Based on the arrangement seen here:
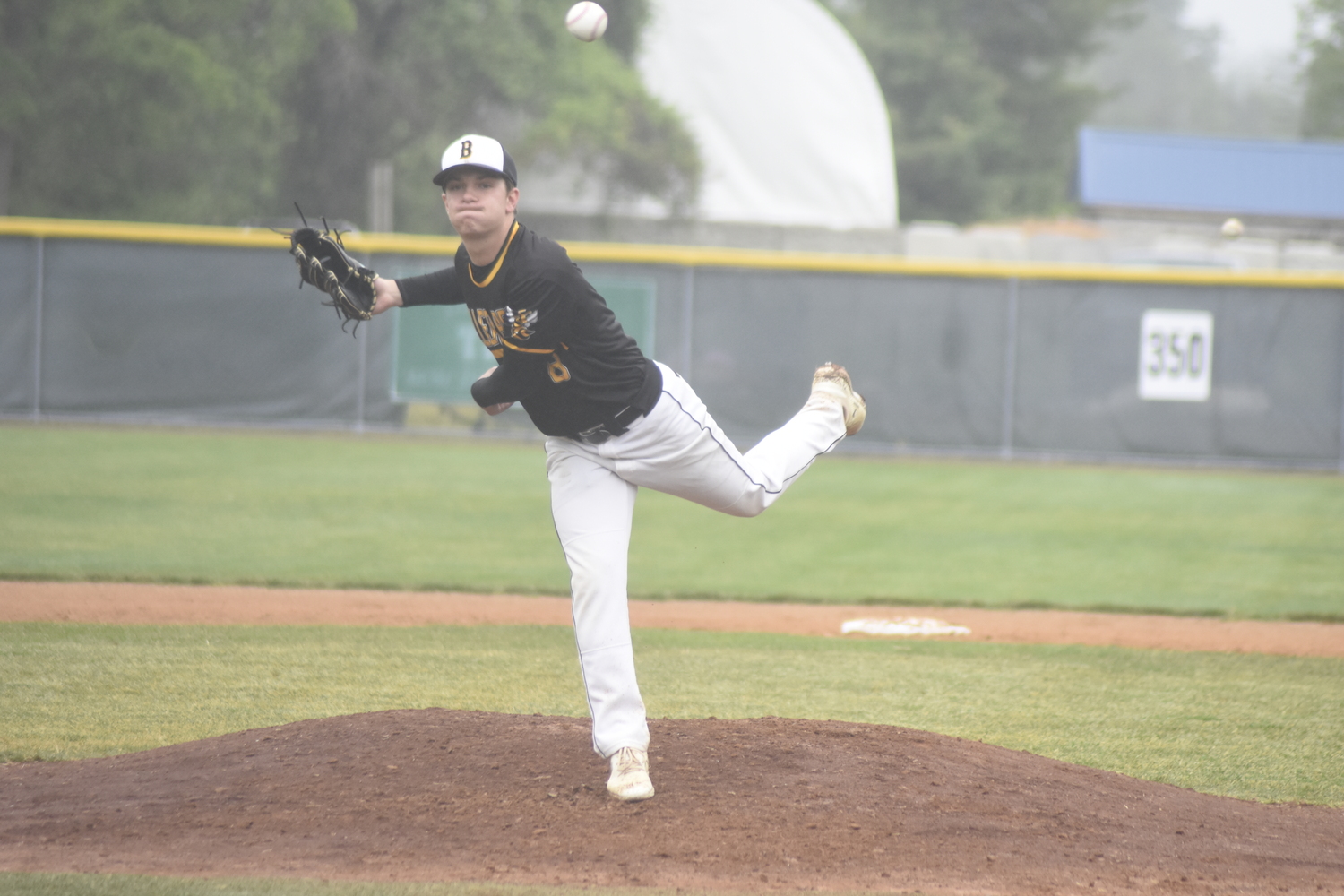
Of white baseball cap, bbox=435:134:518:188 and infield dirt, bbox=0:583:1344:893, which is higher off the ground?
white baseball cap, bbox=435:134:518:188

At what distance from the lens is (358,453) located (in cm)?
1427

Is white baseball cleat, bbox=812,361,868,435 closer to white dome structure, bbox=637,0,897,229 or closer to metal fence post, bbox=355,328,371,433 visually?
metal fence post, bbox=355,328,371,433

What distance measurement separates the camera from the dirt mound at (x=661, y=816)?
134 inches

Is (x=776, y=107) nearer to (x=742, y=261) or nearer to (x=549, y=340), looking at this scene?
(x=742, y=261)

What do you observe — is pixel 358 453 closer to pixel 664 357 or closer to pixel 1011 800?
pixel 664 357

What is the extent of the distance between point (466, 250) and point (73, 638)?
353 cm

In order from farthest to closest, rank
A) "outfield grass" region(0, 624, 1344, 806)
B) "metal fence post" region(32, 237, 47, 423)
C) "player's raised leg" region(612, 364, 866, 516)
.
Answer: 1. "metal fence post" region(32, 237, 47, 423)
2. "outfield grass" region(0, 624, 1344, 806)
3. "player's raised leg" region(612, 364, 866, 516)

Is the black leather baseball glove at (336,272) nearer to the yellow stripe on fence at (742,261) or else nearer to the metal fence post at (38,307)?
the yellow stripe on fence at (742,261)

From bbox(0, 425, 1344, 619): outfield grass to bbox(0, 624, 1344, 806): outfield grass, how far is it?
1498 mm

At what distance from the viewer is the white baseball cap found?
147 inches

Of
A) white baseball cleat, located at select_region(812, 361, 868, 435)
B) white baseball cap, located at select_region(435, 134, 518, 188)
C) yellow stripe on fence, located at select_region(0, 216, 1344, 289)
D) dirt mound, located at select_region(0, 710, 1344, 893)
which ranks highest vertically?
yellow stripe on fence, located at select_region(0, 216, 1344, 289)

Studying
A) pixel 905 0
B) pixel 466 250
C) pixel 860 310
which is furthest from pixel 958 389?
pixel 905 0

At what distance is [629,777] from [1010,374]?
1212 centimetres

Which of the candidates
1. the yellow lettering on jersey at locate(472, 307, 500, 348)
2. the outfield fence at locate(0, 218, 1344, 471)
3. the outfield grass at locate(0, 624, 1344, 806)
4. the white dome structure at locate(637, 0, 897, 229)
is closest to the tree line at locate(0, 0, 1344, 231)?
the white dome structure at locate(637, 0, 897, 229)
